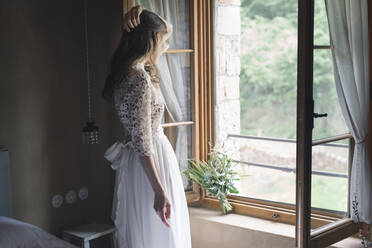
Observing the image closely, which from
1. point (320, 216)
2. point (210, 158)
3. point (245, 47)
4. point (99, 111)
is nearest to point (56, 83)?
point (99, 111)

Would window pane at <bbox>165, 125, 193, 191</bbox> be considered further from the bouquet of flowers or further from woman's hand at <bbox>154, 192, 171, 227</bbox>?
woman's hand at <bbox>154, 192, 171, 227</bbox>

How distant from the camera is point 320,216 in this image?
8.79 feet

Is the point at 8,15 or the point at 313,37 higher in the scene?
the point at 8,15

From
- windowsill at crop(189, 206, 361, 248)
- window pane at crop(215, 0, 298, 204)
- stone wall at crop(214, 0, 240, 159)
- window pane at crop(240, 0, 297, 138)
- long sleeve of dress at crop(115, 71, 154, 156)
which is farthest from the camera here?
window pane at crop(240, 0, 297, 138)

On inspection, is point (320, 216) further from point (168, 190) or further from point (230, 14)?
point (230, 14)

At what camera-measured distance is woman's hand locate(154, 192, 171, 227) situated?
2.28 m

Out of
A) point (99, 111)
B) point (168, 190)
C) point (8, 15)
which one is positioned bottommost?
point (168, 190)

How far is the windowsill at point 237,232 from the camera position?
9.49 ft

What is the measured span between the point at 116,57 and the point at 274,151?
566cm

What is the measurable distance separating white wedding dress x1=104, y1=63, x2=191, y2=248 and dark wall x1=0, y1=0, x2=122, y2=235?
505 mm

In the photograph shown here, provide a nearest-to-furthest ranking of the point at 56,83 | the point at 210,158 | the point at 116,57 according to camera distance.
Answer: the point at 116,57 < the point at 56,83 < the point at 210,158

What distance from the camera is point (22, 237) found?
7.66 feet

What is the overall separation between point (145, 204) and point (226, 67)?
1.60 meters

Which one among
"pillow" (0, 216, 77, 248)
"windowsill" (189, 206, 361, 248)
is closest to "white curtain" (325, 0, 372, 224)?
"windowsill" (189, 206, 361, 248)
